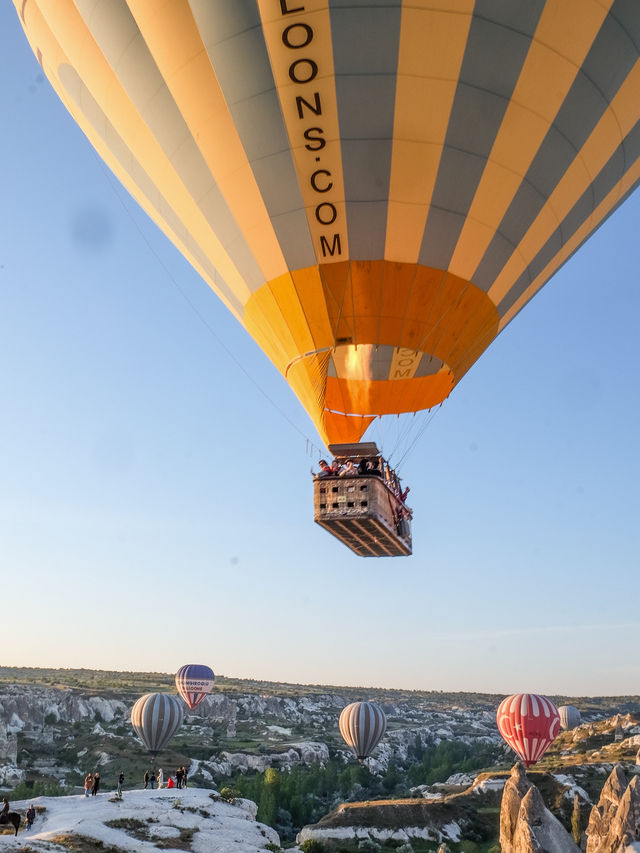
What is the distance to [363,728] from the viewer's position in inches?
1884

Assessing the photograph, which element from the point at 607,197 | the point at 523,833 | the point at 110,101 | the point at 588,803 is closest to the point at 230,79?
the point at 110,101

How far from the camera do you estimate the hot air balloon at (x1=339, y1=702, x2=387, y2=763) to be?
157 feet

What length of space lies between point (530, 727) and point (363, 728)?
10827mm

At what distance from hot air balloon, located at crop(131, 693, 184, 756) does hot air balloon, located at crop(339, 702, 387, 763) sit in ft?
41.1

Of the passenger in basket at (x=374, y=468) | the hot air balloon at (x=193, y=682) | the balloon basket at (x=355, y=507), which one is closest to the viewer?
the balloon basket at (x=355, y=507)

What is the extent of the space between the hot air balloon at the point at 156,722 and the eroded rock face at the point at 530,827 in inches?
748

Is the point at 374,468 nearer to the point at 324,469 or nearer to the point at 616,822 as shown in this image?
the point at 324,469

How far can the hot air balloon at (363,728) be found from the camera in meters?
47.8

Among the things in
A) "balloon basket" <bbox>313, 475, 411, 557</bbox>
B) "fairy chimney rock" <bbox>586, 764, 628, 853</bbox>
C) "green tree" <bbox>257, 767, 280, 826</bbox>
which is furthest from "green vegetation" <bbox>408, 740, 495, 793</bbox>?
"balloon basket" <bbox>313, 475, 411, 557</bbox>

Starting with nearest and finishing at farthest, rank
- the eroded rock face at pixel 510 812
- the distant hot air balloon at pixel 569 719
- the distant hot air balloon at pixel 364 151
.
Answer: the distant hot air balloon at pixel 364 151, the eroded rock face at pixel 510 812, the distant hot air balloon at pixel 569 719

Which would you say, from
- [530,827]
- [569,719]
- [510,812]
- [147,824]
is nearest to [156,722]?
[147,824]

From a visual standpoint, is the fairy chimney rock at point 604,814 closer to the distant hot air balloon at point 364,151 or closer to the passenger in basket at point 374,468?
the passenger in basket at point 374,468

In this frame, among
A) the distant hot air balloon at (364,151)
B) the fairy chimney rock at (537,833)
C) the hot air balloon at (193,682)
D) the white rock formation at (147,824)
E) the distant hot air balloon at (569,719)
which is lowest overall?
the fairy chimney rock at (537,833)

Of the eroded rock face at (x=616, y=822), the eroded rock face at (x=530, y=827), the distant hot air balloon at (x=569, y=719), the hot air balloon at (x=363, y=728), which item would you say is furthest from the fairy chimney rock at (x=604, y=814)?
the distant hot air balloon at (x=569, y=719)
